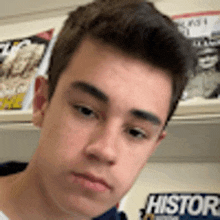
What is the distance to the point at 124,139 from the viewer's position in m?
0.39

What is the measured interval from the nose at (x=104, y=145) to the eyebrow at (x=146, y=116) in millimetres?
41

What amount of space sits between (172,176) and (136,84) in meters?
0.48

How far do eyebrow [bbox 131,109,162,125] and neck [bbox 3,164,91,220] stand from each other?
7.9 inches

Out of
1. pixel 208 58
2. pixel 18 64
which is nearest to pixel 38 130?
pixel 18 64

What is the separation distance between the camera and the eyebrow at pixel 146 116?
1.26ft

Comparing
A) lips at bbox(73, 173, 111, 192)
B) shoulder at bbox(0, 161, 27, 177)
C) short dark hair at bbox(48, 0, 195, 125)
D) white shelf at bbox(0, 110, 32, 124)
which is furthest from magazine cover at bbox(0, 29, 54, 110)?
lips at bbox(73, 173, 111, 192)

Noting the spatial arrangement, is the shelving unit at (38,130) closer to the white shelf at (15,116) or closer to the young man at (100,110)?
the white shelf at (15,116)

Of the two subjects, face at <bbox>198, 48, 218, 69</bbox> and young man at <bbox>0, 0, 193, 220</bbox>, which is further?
face at <bbox>198, 48, 218, 69</bbox>

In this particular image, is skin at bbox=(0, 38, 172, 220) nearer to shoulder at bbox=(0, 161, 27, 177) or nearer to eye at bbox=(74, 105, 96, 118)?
eye at bbox=(74, 105, 96, 118)

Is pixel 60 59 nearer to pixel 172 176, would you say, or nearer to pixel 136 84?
pixel 136 84

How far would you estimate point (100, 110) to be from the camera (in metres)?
0.38

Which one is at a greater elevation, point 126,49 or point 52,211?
point 126,49

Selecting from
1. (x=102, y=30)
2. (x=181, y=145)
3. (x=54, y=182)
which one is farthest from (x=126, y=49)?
(x=181, y=145)

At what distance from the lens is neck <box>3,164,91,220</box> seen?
Result: 16.2 inches
